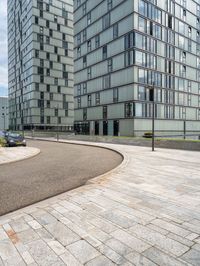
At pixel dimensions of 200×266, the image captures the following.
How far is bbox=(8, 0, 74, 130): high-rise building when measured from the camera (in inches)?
2473

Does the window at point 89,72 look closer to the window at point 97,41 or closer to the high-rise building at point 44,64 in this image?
the window at point 97,41

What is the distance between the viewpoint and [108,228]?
4.14 metres

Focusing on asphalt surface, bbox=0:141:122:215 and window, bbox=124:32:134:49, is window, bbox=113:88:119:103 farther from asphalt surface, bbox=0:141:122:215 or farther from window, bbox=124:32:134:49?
asphalt surface, bbox=0:141:122:215

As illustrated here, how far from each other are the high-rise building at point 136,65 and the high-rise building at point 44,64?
1987cm

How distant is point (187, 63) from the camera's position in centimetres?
4184

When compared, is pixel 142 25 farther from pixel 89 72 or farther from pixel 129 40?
pixel 89 72

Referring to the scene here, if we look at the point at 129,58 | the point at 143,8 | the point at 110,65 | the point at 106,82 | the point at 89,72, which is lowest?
the point at 106,82

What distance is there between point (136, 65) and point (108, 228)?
3253 centimetres

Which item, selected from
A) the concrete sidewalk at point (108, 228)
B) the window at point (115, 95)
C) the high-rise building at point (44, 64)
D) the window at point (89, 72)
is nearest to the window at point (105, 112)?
the window at point (115, 95)

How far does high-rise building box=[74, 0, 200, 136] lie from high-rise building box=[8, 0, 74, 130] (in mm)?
19873

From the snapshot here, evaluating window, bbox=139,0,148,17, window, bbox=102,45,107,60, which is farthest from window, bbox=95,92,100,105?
window, bbox=139,0,148,17

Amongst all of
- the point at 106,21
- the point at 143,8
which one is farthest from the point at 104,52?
the point at 143,8

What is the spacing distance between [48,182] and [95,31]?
4089 cm

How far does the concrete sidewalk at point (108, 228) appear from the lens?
326 centimetres
